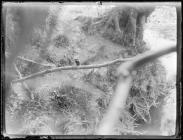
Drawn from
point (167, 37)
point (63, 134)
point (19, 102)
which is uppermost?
point (167, 37)

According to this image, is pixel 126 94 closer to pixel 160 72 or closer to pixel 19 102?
pixel 160 72

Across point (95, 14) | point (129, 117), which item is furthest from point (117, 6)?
point (129, 117)

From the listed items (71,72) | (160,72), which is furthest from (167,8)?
(71,72)

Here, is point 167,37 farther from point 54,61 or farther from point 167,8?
point 54,61

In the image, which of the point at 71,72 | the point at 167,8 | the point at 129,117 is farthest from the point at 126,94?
the point at 167,8

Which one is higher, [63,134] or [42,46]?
[42,46]

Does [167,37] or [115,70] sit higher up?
[167,37]
